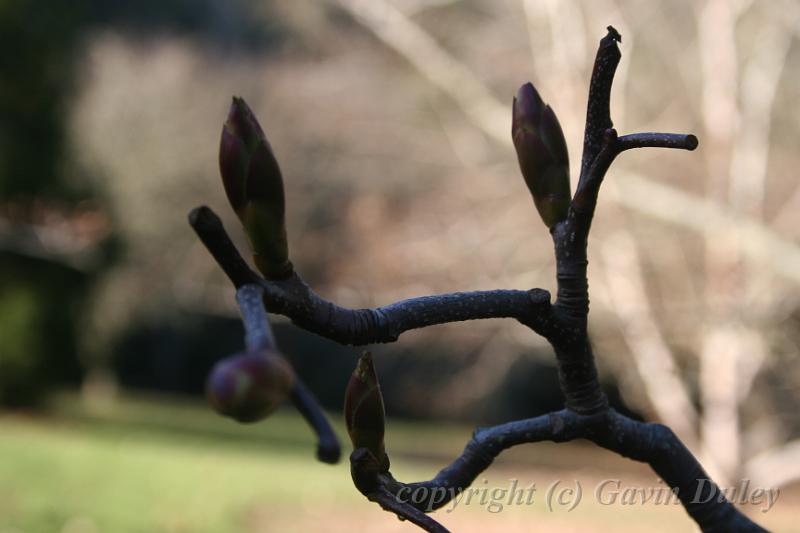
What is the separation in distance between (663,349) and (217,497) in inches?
152

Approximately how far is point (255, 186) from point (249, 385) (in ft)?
0.65

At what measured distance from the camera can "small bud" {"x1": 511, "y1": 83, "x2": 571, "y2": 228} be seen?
729 mm

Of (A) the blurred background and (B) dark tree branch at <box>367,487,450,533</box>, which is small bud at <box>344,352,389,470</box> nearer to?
(B) dark tree branch at <box>367,487,450,533</box>

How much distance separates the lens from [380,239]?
11.5m

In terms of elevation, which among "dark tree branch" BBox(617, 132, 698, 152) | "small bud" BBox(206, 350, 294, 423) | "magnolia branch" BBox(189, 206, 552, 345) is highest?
"dark tree branch" BBox(617, 132, 698, 152)

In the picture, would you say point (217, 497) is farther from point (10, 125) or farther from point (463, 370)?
point (10, 125)

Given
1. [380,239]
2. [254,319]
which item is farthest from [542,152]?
[380,239]

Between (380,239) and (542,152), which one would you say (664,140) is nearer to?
(542,152)

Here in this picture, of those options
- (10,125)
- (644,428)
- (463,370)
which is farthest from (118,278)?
(644,428)

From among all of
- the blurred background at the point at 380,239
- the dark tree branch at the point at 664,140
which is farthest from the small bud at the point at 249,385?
the blurred background at the point at 380,239

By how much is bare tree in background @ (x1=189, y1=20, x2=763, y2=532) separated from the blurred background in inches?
97.6

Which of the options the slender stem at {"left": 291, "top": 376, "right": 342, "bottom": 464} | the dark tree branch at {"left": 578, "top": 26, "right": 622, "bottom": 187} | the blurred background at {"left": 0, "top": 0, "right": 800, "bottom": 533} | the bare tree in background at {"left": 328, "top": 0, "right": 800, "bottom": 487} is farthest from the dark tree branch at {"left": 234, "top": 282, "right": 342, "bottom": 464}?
the bare tree in background at {"left": 328, "top": 0, "right": 800, "bottom": 487}

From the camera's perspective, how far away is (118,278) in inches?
644

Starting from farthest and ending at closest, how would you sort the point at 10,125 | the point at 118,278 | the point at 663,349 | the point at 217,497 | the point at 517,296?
the point at 118,278 → the point at 10,125 → the point at 217,497 → the point at 663,349 → the point at 517,296
